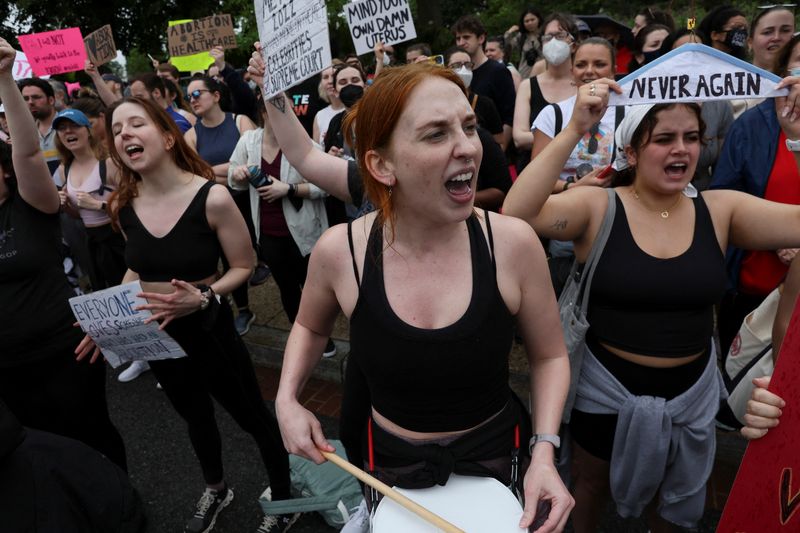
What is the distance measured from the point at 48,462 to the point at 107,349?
120cm

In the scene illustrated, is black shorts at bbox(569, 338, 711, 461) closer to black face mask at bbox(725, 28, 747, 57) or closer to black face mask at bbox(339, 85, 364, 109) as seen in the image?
black face mask at bbox(339, 85, 364, 109)

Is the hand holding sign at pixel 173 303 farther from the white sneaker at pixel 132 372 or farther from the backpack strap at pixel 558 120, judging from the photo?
the white sneaker at pixel 132 372

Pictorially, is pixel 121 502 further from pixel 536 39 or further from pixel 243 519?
pixel 536 39

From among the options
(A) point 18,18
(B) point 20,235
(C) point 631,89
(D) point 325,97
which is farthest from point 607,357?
(A) point 18,18

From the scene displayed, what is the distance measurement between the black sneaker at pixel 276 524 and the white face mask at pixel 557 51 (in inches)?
140

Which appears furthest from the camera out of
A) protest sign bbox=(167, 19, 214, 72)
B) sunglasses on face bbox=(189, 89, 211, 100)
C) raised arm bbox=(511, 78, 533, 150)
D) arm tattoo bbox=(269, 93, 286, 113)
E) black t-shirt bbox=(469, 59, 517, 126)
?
protest sign bbox=(167, 19, 214, 72)

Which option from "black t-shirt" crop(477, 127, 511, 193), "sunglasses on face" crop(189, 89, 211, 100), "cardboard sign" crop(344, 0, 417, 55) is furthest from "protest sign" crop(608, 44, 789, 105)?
"sunglasses on face" crop(189, 89, 211, 100)

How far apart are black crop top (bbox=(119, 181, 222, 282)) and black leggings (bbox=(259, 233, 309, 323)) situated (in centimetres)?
155

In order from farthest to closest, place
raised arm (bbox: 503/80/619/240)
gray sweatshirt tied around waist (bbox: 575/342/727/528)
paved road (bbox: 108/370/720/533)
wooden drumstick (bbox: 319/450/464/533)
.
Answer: paved road (bbox: 108/370/720/533)
gray sweatshirt tied around waist (bbox: 575/342/727/528)
raised arm (bbox: 503/80/619/240)
wooden drumstick (bbox: 319/450/464/533)

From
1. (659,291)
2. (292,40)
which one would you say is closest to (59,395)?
(292,40)

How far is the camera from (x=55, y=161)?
17.7 feet

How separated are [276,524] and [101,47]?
564 centimetres

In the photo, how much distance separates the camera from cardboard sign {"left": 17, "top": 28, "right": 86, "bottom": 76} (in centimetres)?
653

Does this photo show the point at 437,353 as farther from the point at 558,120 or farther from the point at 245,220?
the point at 245,220
